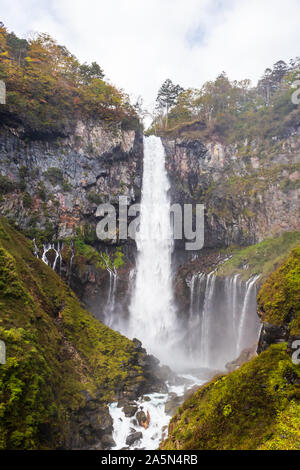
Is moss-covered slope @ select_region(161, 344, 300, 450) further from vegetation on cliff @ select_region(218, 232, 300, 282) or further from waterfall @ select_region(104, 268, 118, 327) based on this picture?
waterfall @ select_region(104, 268, 118, 327)

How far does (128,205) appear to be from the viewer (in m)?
24.8

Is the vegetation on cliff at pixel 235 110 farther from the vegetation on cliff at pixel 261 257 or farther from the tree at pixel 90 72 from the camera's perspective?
the vegetation on cliff at pixel 261 257

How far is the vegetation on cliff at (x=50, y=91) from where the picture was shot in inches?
800

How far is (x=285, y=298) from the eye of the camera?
238 inches

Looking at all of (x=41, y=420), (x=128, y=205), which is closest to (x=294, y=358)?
(x=41, y=420)

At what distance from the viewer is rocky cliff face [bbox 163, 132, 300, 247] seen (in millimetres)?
23953

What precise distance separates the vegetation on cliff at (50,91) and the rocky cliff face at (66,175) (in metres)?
1.08

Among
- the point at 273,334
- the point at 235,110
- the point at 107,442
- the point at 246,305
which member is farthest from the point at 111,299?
the point at 235,110

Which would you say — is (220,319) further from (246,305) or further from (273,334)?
(273,334)

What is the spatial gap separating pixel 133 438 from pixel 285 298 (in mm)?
7607

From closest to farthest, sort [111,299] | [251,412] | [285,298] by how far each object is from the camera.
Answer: [251,412], [285,298], [111,299]

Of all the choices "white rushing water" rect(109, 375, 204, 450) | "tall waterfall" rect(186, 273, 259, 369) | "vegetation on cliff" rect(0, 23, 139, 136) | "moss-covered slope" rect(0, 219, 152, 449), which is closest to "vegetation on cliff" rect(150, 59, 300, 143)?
"vegetation on cliff" rect(0, 23, 139, 136)
